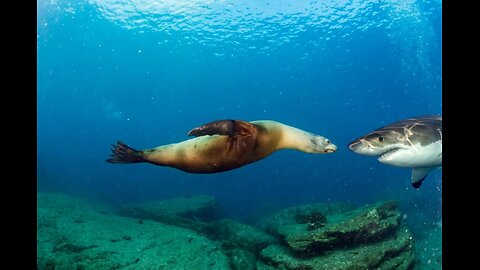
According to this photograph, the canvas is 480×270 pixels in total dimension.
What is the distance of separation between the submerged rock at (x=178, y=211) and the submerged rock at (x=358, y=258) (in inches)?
218

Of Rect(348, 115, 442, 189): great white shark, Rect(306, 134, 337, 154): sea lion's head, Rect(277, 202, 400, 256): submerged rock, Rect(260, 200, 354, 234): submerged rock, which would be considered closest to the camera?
Rect(306, 134, 337, 154): sea lion's head

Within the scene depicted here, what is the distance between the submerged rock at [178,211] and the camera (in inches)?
582

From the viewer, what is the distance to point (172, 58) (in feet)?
218

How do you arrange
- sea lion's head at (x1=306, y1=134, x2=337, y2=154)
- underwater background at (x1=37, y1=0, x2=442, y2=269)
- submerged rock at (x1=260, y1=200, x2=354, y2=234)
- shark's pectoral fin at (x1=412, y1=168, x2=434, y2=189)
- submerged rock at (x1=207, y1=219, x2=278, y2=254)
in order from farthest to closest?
underwater background at (x1=37, y1=0, x2=442, y2=269) → submerged rock at (x1=260, y1=200, x2=354, y2=234) → submerged rock at (x1=207, y1=219, x2=278, y2=254) → shark's pectoral fin at (x1=412, y1=168, x2=434, y2=189) → sea lion's head at (x1=306, y1=134, x2=337, y2=154)

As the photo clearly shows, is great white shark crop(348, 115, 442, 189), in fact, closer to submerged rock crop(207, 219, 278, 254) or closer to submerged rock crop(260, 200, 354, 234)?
submerged rock crop(207, 219, 278, 254)

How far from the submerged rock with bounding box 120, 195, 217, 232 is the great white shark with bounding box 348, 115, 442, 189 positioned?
29.8 feet

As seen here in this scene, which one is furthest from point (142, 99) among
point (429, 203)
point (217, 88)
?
point (429, 203)

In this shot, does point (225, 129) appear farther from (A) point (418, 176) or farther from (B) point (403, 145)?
(A) point (418, 176)

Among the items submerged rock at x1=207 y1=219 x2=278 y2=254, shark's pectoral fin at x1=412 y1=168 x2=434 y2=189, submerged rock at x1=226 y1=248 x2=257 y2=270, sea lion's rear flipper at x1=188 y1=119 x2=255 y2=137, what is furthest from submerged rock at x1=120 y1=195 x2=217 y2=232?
sea lion's rear flipper at x1=188 y1=119 x2=255 y2=137

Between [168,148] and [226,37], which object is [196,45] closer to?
[226,37]

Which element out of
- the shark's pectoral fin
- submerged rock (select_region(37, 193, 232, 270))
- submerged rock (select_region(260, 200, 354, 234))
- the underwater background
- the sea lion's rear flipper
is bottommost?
submerged rock (select_region(37, 193, 232, 270))

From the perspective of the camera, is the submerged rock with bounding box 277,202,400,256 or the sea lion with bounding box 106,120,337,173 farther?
the submerged rock with bounding box 277,202,400,256

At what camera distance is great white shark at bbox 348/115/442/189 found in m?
6.02

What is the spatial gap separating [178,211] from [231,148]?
40.0ft
